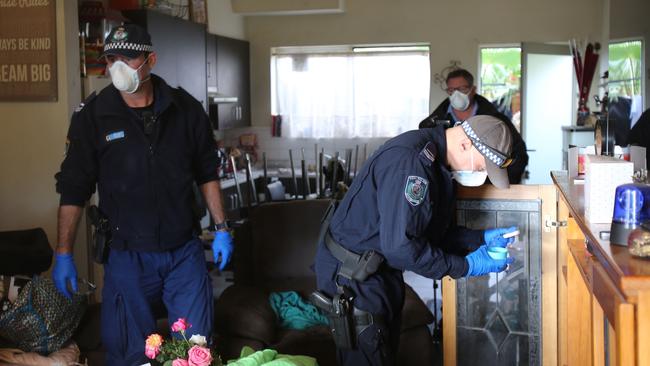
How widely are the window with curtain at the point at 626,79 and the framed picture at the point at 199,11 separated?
350 centimetres

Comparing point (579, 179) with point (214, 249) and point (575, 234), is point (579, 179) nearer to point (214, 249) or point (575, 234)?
point (575, 234)

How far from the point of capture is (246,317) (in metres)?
3.78

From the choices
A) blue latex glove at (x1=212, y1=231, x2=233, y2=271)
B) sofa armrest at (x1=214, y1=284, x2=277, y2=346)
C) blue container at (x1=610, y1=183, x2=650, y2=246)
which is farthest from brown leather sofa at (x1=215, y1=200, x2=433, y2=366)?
blue container at (x1=610, y1=183, x2=650, y2=246)

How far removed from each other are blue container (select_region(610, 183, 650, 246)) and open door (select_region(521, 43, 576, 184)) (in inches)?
257

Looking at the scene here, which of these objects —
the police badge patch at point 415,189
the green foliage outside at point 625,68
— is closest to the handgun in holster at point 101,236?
the police badge patch at point 415,189

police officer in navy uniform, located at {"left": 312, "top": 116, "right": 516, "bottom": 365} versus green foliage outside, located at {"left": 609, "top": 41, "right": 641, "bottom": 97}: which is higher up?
green foliage outside, located at {"left": 609, "top": 41, "right": 641, "bottom": 97}

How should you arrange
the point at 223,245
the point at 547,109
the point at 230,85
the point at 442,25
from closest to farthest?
the point at 223,245
the point at 230,85
the point at 442,25
the point at 547,109

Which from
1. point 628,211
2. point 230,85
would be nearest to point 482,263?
point 628,211

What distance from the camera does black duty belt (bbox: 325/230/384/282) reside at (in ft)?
8.99

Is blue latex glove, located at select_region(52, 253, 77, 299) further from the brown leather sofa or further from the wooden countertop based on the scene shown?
the wooden countertop

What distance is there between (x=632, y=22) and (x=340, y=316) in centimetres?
546

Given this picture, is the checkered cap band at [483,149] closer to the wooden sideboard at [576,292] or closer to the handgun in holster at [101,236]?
the wooden sideboard at [576,292]

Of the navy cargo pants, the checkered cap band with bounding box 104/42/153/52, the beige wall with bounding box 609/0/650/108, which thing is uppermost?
the beige wall with bounding box 609/0/650/108

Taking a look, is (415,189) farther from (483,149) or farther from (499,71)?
(499,71)
